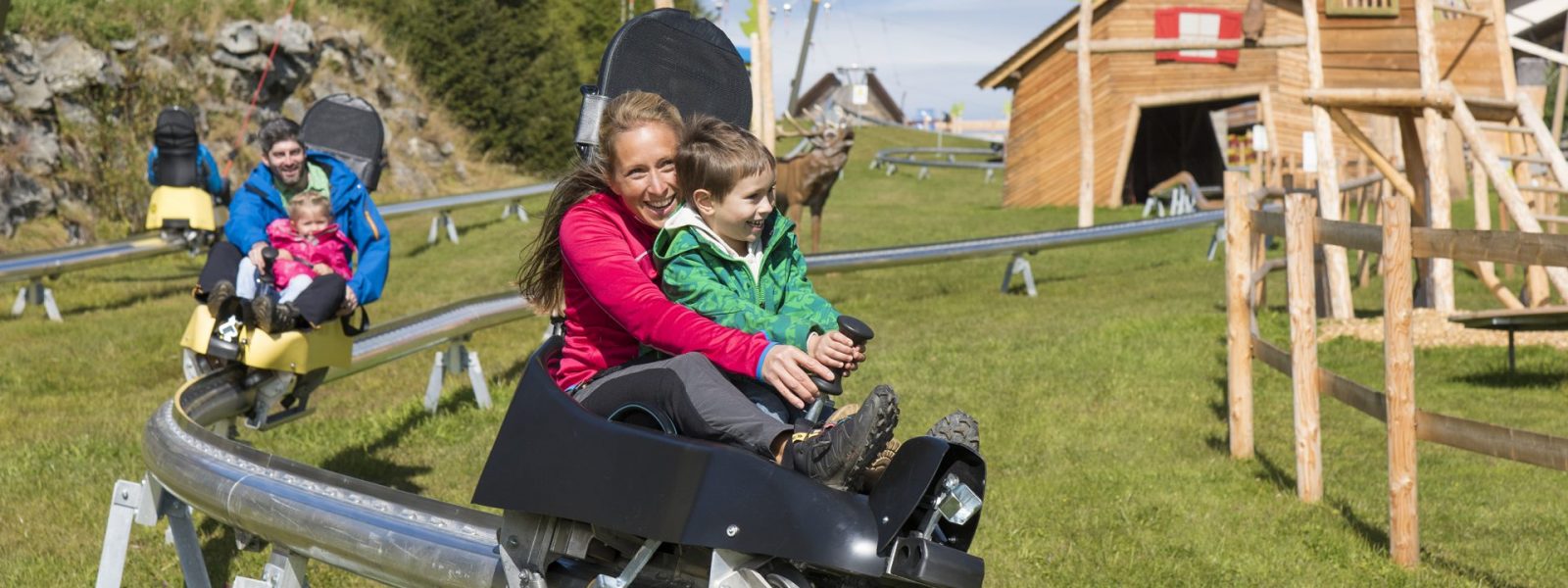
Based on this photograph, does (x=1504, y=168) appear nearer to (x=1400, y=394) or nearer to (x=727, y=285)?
(x=1400, y=394)

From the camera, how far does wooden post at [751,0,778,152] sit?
44.1ft

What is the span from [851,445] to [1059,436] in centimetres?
546

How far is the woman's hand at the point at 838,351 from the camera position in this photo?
9.64 feet

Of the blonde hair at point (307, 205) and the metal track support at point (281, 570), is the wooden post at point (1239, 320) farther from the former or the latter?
the metal track support at point (281, 570)

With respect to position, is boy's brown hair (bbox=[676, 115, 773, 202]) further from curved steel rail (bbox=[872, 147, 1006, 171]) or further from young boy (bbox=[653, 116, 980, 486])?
curved steel rail (bbox=[872, 147, 1006, 171])

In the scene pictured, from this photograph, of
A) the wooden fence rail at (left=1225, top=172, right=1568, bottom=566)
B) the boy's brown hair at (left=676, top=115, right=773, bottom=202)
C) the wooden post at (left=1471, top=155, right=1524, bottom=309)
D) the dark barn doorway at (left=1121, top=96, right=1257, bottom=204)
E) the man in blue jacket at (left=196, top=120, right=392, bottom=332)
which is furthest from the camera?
the dark barn doorway at (left=1121, top=96, right=1257, bottom=204)

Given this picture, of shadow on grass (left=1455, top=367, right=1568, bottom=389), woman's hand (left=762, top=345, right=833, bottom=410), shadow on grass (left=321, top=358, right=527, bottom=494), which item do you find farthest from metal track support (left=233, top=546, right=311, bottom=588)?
shadow on grass (left=1455, top=367, right=1568, bottom=389)

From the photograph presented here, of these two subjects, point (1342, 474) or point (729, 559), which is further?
point (1342, 474)

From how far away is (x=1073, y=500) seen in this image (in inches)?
259

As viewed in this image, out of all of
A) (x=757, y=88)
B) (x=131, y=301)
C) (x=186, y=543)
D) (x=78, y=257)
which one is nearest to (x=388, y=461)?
(x=186, y=543)

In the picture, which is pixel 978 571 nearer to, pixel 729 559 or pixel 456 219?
pixel 729 559

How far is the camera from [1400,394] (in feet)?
18.7

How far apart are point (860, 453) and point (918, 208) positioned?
2943 centimetres

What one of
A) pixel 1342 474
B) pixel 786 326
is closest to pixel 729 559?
pixel 786 326
